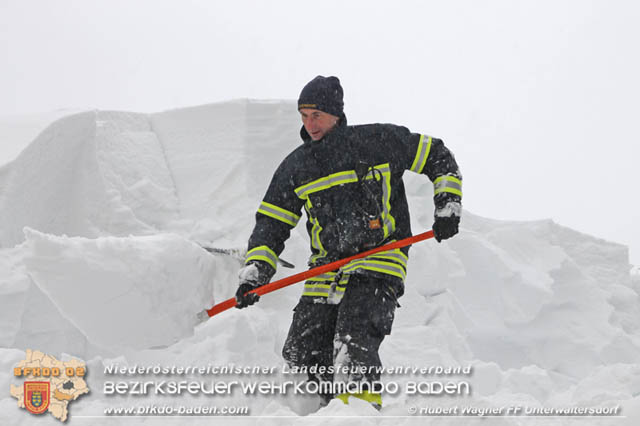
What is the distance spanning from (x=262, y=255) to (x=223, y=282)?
583 millimetres

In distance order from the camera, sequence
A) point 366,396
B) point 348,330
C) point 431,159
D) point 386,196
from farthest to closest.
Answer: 1. point 431,159
2. point 386,196
3. point 348,330
4. point 366,396

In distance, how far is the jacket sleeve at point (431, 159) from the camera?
8.59 feet

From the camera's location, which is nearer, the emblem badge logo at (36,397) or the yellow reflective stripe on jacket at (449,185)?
the emblem badge logo at (36,397)

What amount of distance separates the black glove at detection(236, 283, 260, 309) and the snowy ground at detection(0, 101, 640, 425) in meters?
0.39

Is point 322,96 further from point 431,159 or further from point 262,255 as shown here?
point 262,255

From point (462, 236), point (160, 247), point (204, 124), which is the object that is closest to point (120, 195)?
point (204, 124)

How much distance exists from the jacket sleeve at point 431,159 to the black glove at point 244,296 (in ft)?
2.80

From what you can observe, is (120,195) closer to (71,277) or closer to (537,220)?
(71,277)

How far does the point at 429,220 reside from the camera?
220 inches

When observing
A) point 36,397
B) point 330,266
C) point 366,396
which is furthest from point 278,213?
point 36,397

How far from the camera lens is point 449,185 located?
8.43 feet

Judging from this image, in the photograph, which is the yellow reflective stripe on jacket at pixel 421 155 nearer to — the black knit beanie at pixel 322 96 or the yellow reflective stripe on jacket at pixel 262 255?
the black knit beanie at pixel 322 96

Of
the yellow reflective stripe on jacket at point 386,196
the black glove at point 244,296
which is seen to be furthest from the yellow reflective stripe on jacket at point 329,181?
the black glove at point 244,296

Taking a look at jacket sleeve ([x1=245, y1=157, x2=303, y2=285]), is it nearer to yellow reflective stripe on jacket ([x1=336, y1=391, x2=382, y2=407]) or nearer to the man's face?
the man's face
